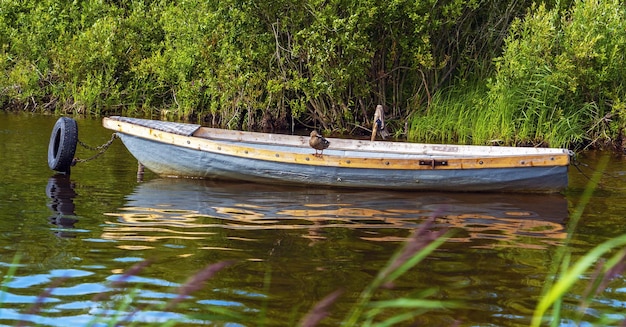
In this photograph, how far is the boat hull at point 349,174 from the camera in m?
11.6

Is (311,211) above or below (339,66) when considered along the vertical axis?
below

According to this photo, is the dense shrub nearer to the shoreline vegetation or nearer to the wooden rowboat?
the shoreline vegetation

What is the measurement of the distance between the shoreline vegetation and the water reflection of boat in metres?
5.45

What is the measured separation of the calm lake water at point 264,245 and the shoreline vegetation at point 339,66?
3.71 m

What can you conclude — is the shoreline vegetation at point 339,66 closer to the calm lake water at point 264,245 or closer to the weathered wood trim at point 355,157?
the calm lake water at point 264,245

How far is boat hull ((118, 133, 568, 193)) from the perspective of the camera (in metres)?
11.6

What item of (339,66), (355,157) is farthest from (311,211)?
(339,66)

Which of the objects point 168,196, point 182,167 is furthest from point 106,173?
point 168,196

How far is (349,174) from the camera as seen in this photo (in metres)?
11.8

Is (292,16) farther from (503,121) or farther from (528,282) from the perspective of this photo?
(528,282)

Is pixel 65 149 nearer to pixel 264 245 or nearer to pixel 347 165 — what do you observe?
pixel 347 165

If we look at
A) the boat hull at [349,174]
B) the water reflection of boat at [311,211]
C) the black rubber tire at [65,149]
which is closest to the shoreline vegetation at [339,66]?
the boat hull at [349,174]

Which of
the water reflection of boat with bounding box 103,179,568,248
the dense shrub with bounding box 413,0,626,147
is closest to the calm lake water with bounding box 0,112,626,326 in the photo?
the water reflection of boat with bounding box 103,179,568,248

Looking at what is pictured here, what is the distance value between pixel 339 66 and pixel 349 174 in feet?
22.8
